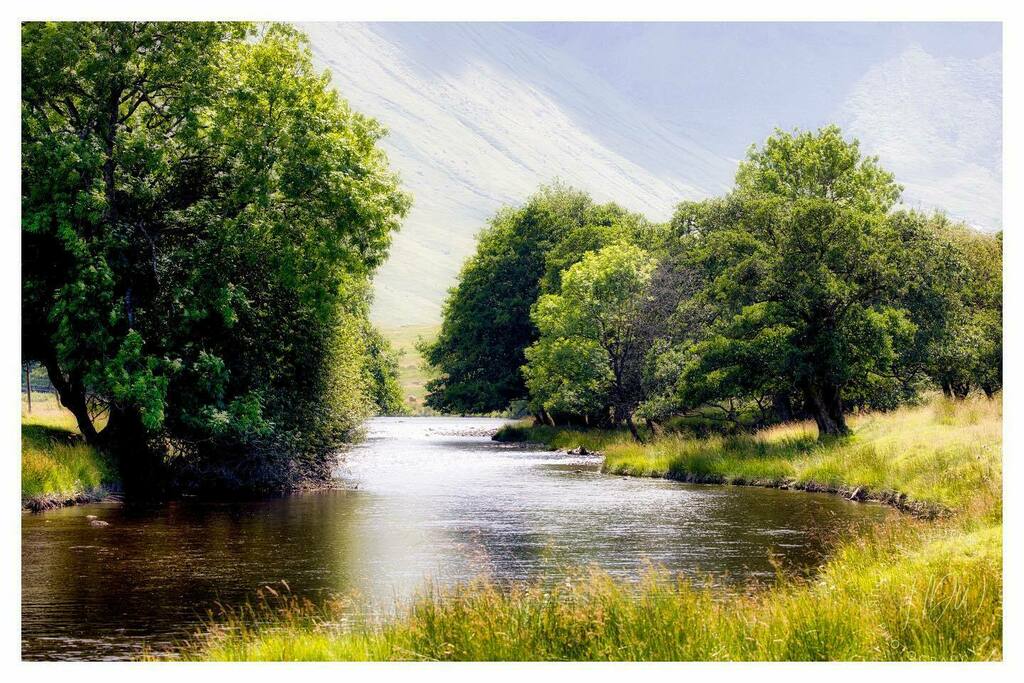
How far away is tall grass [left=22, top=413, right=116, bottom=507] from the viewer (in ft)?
112

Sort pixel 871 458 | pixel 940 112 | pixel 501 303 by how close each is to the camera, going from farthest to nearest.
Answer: pixel 940 112 → pixel 501 303 → pixel 871 458

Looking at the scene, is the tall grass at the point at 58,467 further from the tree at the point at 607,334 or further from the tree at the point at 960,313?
the tree at the point at 960,313

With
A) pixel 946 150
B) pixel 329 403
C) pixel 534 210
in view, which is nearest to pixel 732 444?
pixel 329 403

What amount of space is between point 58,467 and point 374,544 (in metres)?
12.5

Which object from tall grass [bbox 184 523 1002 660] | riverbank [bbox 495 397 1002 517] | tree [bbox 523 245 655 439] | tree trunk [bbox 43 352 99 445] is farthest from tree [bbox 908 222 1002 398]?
tall grass [bbox 184 523 1002 660]

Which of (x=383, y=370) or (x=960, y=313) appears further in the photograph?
(x=383, y=370)

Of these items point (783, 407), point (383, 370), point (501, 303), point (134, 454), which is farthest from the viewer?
point (383, 370)

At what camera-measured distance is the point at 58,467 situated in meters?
35.4

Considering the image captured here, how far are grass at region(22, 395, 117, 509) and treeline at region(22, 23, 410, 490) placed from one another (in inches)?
43.2

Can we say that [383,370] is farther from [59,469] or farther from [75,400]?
[59,469]

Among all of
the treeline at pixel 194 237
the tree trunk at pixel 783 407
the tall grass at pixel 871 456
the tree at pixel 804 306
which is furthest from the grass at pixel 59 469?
the tree trunk at pixel 783 407

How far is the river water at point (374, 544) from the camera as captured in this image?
20.3 m

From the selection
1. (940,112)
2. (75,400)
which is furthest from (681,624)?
(940,112)

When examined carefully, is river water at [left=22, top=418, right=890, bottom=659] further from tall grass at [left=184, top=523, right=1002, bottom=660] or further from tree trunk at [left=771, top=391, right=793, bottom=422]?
tree trunk at [left=771, top=391, right=793, bottom=422]
